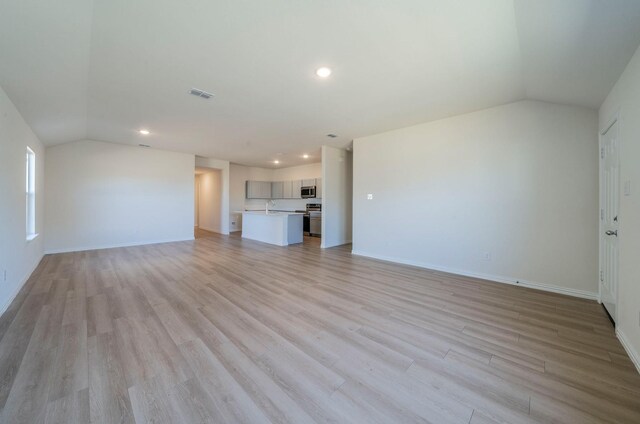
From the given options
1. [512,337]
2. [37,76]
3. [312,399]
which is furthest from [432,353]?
[37,76]

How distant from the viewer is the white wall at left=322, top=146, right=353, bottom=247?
6367mm

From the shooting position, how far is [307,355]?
1954mm

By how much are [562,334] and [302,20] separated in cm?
363

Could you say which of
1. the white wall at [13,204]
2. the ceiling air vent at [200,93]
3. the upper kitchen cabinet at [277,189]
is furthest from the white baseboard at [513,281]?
the upper kitchen cabinet at [277,189]

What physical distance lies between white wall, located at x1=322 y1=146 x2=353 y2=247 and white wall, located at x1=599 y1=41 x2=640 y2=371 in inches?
190

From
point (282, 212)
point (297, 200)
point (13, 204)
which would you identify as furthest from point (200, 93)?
point (297, 200)

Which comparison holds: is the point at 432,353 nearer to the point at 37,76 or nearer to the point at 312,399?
the point at 312,399

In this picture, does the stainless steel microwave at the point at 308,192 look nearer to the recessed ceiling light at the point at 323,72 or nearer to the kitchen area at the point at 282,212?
the kitchen area at the point at 282,212

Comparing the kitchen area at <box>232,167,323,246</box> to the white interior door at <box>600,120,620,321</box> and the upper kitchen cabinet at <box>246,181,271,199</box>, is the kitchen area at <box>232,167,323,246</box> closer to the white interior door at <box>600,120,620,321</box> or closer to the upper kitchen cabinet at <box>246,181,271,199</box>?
the upper kitchen cabinet at <box>246,181,271,199</box>

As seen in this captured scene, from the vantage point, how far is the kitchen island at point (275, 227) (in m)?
6.88

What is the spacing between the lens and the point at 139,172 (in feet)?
21.7

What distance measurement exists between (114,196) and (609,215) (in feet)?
30.1

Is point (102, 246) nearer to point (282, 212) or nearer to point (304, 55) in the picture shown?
point (282, 212)

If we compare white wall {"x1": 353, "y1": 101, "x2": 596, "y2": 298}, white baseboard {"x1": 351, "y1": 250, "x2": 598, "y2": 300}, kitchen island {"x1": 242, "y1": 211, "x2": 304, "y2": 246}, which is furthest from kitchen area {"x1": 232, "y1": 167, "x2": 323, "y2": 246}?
white baseboard {"x1": 351, "y1": 250, "x2": 598, "y2": 300}
